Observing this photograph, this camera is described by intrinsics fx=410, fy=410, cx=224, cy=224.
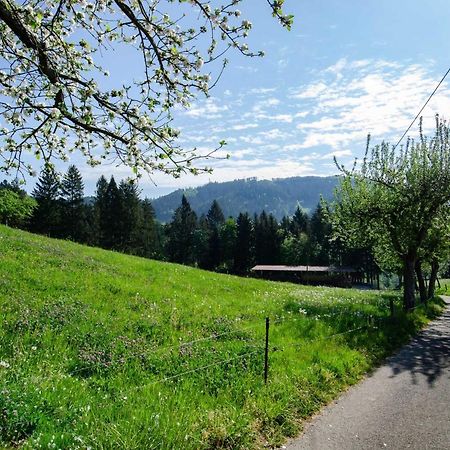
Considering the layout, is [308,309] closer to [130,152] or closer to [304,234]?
[130,152]

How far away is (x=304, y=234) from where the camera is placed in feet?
378

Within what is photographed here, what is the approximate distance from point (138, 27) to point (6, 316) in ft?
27.2

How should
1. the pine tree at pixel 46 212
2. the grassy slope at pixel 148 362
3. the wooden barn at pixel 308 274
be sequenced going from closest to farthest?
1. the grassy slope at pixel 148 362
2. the pine tree at pixel 46 212
3. the wooden barn at pixel 308 274

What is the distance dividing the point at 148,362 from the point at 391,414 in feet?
18.0

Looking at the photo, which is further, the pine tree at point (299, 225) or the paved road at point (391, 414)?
the pine tree at point (299, 225)

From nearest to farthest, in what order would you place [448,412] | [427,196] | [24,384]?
[24,384] → [448,412] → [427,196]

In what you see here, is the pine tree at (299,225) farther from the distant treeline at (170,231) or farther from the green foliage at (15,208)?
the green foliage at (15,208)

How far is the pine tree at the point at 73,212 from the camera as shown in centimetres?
8000

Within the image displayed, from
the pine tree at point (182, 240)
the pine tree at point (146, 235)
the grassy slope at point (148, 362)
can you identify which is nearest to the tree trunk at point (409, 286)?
the grassy slope at point (148, 362)

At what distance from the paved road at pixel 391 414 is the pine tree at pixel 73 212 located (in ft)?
246

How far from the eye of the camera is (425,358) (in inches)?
568

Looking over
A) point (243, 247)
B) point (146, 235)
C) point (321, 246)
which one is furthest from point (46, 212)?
point (321, 246)

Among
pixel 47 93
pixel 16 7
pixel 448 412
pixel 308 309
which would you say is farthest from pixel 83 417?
pixel 308 309

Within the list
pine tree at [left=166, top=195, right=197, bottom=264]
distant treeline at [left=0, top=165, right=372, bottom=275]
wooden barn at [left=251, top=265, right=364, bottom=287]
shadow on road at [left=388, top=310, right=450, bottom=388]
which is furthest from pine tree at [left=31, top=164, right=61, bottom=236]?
shadow on road at [left=388, top=310, right=450, bottom=388]
